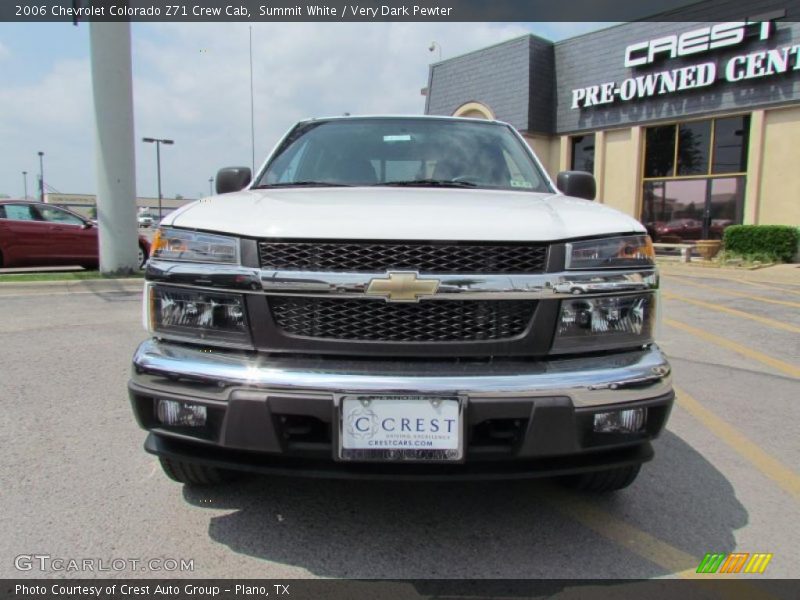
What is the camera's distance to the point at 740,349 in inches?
230

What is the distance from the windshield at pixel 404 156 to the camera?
320 centimetres

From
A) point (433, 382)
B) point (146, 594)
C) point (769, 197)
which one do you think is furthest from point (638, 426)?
point (769, 197)

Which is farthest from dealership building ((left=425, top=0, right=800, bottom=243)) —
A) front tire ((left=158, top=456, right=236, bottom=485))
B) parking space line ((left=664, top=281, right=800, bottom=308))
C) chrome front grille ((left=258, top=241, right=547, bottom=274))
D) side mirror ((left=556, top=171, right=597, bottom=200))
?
front tire ((left=158, top=456, right=236, bottom=485))

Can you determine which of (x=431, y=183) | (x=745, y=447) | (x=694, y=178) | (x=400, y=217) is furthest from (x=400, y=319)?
(x=694, y=178)

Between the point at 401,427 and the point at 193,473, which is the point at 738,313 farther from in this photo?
the point at 193,473

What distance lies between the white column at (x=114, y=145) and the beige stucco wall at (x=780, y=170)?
14896 mm

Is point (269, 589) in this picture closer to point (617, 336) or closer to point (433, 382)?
point (433, 382)

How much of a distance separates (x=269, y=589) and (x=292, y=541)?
285 millimetres

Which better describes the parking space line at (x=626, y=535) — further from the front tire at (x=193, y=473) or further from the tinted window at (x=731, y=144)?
the tinted window at (x=731, y=144)

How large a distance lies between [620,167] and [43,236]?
15.8 m

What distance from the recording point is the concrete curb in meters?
8.52

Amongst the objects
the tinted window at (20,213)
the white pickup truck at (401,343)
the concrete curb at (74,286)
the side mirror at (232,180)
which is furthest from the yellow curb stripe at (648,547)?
the tinted window at (20,213)

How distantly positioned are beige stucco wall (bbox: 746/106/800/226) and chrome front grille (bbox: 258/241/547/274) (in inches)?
631

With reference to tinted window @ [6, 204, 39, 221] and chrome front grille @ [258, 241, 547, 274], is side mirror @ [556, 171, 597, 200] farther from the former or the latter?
tinted window @ [6, 204, 39, 221]
